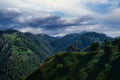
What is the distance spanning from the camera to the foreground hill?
149000mm

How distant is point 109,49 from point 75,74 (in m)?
31.2

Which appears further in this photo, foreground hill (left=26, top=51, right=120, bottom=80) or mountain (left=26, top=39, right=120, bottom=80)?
mountain (left=26, top=39, right=120, bottom=80)

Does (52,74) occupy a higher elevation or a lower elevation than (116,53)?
lower

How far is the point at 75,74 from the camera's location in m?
156

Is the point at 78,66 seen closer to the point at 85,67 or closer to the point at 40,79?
the point at 85,67

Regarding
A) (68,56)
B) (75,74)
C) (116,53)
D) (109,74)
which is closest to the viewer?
(109,74)

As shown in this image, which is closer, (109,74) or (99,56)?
(109,74)

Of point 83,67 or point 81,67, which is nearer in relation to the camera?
point 83,67

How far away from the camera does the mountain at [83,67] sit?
490 ft

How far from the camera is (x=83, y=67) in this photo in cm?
16175

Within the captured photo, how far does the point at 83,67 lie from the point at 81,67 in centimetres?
154

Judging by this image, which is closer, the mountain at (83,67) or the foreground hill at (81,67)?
the foreground hill at (81,67)

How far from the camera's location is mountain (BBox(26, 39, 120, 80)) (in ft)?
490

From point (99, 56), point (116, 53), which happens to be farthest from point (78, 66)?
point (116, 53)
